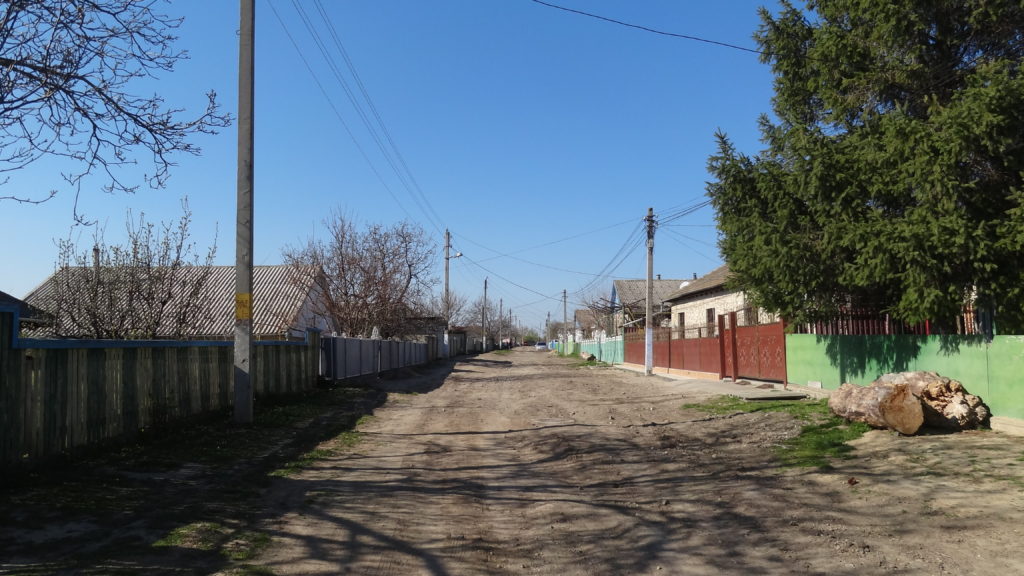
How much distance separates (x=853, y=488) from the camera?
6742mm

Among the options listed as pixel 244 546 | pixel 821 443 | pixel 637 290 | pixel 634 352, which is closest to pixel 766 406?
pixel 821 443

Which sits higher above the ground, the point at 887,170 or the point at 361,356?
the point at 887,170

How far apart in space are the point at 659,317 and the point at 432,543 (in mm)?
41764

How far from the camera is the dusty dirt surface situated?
464cm

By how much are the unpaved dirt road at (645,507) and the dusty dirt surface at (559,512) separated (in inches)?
0.9

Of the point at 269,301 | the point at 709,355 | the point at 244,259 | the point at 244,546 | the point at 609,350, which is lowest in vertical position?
the point at 609,350

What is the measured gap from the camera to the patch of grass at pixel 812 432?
8391 millimetres

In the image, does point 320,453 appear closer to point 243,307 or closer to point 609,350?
point 243,307

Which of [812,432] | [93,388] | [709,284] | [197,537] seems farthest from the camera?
[709,284]

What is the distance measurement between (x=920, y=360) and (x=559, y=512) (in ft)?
25.8

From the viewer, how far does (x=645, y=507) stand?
620 cm

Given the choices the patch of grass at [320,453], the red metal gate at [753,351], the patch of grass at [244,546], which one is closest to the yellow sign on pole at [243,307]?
the patch of grass at [320,453]

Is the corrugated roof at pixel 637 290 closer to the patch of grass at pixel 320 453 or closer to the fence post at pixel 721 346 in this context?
the fence post at pixel 721 346

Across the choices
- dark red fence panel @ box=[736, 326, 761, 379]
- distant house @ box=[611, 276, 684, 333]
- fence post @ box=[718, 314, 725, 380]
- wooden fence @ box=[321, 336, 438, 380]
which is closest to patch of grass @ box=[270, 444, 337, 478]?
wooden fence @ box=[321, 336, 438, 380]
